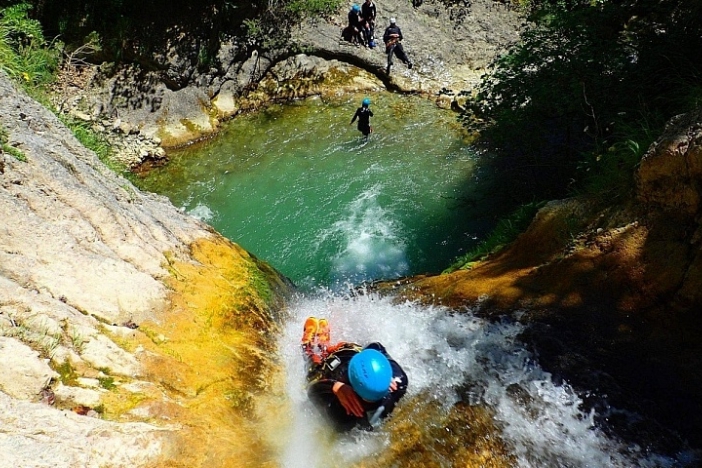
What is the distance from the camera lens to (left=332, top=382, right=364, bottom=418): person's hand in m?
4.39

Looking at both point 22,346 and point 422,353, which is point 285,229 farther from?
point 22,346

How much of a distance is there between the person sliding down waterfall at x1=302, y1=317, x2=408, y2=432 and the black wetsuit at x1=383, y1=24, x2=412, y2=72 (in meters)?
10.2

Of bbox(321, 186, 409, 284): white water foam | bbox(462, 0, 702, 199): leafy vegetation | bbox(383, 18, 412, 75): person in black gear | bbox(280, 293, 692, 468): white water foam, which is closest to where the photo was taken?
bbox(280, 293, 692, 468): white water foam

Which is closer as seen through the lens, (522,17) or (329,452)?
(329,452)

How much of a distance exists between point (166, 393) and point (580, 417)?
11.5ft

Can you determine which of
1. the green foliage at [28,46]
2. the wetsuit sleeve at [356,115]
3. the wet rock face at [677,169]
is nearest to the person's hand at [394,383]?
the wet rock face at [677,169]

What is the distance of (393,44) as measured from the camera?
1285 centimetres

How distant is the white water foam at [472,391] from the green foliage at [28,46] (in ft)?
25.8

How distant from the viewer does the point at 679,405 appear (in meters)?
3.82

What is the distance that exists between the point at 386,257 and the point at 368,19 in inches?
317

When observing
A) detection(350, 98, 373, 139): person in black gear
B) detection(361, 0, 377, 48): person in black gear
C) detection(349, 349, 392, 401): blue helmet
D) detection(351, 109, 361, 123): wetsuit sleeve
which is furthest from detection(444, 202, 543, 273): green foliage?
detection(361, 0, 377, 48): person in black gear

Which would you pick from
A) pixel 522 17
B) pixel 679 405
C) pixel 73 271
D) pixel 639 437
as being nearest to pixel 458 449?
pixel 639 437

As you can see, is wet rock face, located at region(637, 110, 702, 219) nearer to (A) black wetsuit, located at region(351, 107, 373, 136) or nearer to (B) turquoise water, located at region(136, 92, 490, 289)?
(B) turquoise water, located at region(136, 92, 490, 289)

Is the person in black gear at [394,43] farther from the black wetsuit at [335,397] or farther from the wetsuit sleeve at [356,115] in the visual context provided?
the black wetsuit at [335,397]
